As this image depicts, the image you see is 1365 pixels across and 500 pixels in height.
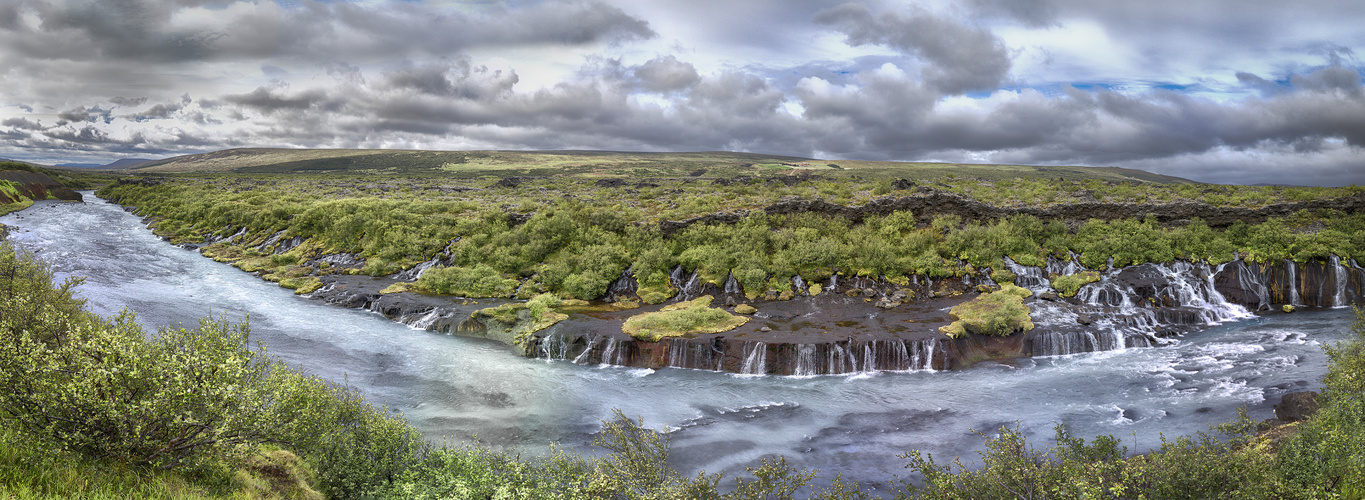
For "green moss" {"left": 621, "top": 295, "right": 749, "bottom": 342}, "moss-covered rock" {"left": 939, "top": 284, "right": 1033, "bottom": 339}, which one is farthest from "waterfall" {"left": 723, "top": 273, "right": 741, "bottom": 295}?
"moss-covered rock" {"left": 939, "top": 284, "right": 1033, "bottom": 339}

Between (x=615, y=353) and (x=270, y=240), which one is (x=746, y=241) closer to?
(x=615, y=353)

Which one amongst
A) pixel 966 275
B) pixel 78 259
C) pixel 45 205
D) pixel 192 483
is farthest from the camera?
pixel 45 205

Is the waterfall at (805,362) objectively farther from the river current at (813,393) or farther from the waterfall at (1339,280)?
the waterfall at (1339,280)

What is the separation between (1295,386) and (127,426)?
1554 inches

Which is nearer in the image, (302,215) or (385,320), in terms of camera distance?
(385,320)

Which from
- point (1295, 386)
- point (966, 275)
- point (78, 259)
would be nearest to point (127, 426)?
point (1295, 386)

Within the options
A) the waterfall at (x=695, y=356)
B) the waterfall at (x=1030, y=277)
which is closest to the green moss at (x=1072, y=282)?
the waterfall at (x=1030, y=277)

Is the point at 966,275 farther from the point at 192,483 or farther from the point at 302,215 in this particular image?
the point at 302,215

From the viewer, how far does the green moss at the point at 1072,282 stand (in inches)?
1581

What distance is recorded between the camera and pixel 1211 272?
41.4 m

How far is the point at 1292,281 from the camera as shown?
40.4 metres

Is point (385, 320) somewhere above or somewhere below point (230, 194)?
below

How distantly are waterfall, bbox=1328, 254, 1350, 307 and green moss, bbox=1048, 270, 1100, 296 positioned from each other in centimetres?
1454

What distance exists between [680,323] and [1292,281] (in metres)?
42.3
